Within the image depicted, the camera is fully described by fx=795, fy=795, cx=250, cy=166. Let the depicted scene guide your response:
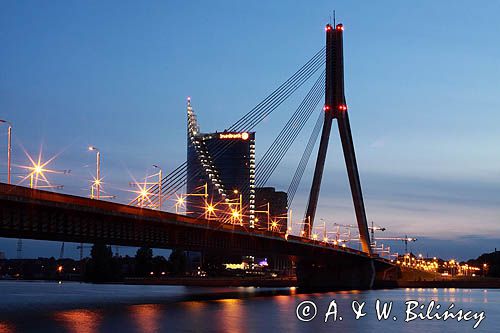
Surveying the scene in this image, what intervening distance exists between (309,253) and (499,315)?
42.6 m

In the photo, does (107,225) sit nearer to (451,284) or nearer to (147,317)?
(147,317)

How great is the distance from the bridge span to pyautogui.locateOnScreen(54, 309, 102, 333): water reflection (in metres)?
5.43

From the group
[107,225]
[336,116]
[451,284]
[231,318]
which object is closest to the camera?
[231,318]

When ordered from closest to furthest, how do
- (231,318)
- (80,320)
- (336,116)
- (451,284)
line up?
(80,320)
(231,318)
(336,116)
(451,284)

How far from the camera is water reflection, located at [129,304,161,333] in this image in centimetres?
4536

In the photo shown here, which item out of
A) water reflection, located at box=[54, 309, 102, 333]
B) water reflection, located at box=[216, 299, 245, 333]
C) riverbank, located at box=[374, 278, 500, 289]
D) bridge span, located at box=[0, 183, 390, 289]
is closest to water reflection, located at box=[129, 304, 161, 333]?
water reflection, located at box=[54, 309, 102, 333]

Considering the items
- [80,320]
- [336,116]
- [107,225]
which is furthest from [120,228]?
[336,116]

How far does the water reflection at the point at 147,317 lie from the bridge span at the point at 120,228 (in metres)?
5.69

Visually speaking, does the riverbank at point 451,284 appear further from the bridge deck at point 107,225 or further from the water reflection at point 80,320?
the water reflection at point 80,320

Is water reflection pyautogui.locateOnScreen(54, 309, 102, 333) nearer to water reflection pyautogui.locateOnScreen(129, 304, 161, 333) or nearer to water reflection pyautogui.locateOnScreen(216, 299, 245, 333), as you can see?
water reflection pyautogui.locateOnScreen(129, 304, 161, 333)

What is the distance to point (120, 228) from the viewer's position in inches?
2469

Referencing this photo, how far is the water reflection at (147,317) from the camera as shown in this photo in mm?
45362

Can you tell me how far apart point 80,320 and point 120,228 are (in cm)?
1341

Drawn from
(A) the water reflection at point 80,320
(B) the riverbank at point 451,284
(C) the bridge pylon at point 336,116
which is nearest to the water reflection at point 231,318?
(A) the water reflection at point 80,320
